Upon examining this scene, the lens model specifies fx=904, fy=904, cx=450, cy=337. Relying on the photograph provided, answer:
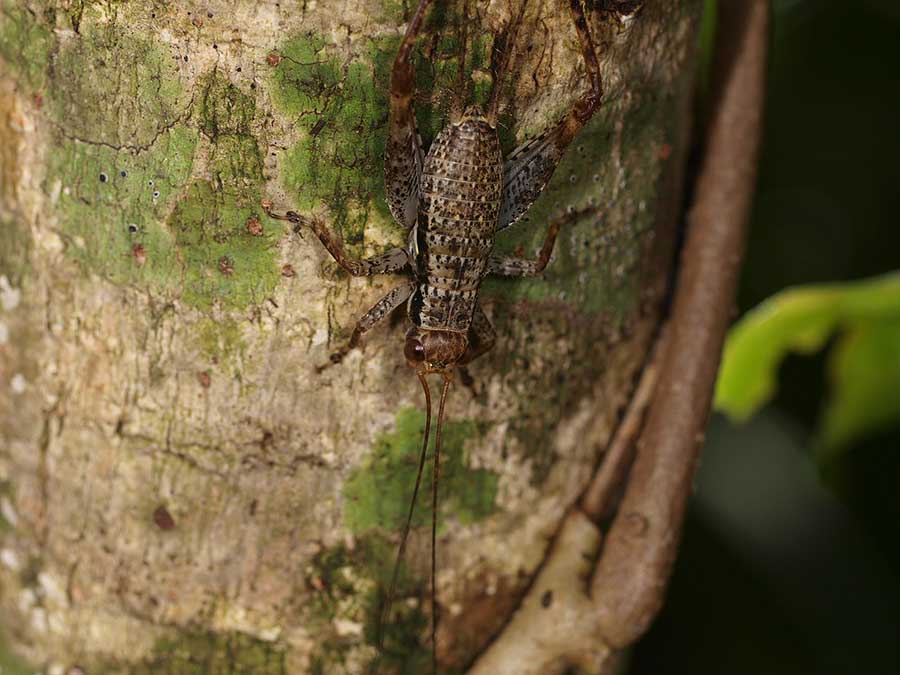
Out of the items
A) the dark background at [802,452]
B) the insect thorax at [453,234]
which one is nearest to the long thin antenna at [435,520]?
the insect thorax at [453,234]

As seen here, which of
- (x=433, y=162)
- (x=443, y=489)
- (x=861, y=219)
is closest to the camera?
(x=433, y=162)

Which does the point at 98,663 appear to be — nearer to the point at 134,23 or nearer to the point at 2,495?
the point at 2,495

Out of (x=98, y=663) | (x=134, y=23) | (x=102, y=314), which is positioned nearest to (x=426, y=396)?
(x=102, y=314)

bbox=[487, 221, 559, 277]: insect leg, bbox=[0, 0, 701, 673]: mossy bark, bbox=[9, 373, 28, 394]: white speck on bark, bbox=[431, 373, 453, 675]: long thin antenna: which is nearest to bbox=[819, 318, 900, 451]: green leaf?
bbox=[0, 0, 701, 673]: mossy bark

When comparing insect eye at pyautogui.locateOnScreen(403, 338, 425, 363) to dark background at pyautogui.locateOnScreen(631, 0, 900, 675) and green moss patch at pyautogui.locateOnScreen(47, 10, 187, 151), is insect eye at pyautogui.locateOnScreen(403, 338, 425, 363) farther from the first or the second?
dark background at pyautogui.locateOnScreen(631, 0, 900, 675)

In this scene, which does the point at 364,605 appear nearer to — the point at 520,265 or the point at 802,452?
the point at 520,265
